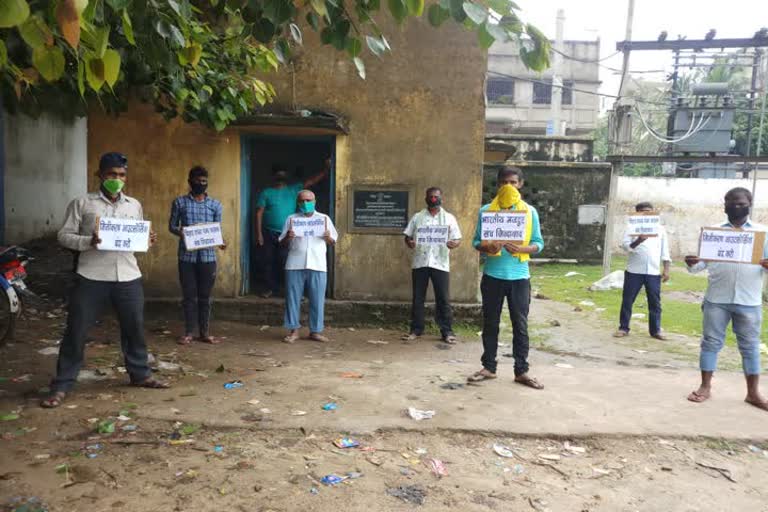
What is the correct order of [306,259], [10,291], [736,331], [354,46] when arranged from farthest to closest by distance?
[306,259], [10,291], [736,331], [354,46]

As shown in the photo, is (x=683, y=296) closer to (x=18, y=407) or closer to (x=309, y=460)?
(x=309, y=460)

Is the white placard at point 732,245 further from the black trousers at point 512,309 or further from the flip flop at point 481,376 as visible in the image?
the flip flop at point 481,376

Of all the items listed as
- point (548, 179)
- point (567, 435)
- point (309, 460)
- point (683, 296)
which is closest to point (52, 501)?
point (309, 460)

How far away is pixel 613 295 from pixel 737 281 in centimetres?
595

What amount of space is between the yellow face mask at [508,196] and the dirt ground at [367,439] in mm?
1655

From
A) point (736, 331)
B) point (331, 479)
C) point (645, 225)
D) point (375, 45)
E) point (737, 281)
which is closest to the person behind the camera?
point (375, 45)

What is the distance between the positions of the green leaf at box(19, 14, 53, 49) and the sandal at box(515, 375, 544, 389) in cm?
455

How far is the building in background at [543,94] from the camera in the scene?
31.0 meters

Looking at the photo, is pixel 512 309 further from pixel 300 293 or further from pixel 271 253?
pixel 271 253

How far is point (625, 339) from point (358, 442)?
4928mm

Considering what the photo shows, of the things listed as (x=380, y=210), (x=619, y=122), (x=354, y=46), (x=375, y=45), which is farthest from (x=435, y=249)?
(x=619, y=122)

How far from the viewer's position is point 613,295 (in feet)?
35.0

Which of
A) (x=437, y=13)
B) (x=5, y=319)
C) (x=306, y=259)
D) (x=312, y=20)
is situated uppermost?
(x=312, y=20)

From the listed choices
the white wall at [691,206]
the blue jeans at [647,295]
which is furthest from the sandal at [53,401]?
the white wall at [691,206]
